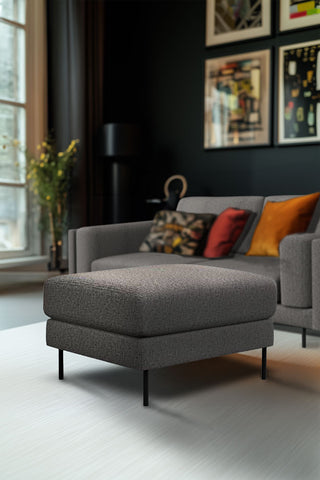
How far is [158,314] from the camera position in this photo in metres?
2.04

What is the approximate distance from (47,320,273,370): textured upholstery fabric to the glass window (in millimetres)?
3148

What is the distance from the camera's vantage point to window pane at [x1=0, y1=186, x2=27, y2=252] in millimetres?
5332

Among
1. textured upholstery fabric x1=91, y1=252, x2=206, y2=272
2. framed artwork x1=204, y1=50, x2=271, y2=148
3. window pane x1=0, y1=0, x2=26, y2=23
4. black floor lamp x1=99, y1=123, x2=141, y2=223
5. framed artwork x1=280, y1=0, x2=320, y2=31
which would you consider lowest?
textured upholstery fabric x1=91, y1=252, x2=206, y2=272

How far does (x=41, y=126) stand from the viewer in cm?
555

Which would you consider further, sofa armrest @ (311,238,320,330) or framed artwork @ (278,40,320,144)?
framed artwork @ (278,40,320,144)

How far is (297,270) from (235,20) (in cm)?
287

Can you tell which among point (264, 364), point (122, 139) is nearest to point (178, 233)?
point (264, 364)

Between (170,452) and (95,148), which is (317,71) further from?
(170,452)

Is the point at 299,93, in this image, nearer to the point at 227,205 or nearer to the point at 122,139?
the point at 227,205

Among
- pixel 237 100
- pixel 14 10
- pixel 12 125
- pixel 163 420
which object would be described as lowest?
pixel 163 420

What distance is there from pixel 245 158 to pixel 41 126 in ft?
6.40

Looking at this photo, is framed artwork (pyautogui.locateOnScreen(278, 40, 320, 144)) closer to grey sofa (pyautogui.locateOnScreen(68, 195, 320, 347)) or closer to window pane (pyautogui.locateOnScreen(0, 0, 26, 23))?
grey sofa (pyautogui.locateOnScreen(68, 195, 320, 347))

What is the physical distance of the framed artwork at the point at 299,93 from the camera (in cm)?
452

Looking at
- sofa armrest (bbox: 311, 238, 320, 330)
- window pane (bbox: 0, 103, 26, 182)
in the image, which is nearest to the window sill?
window pane (bbox: 0, 103, 26, 182)
